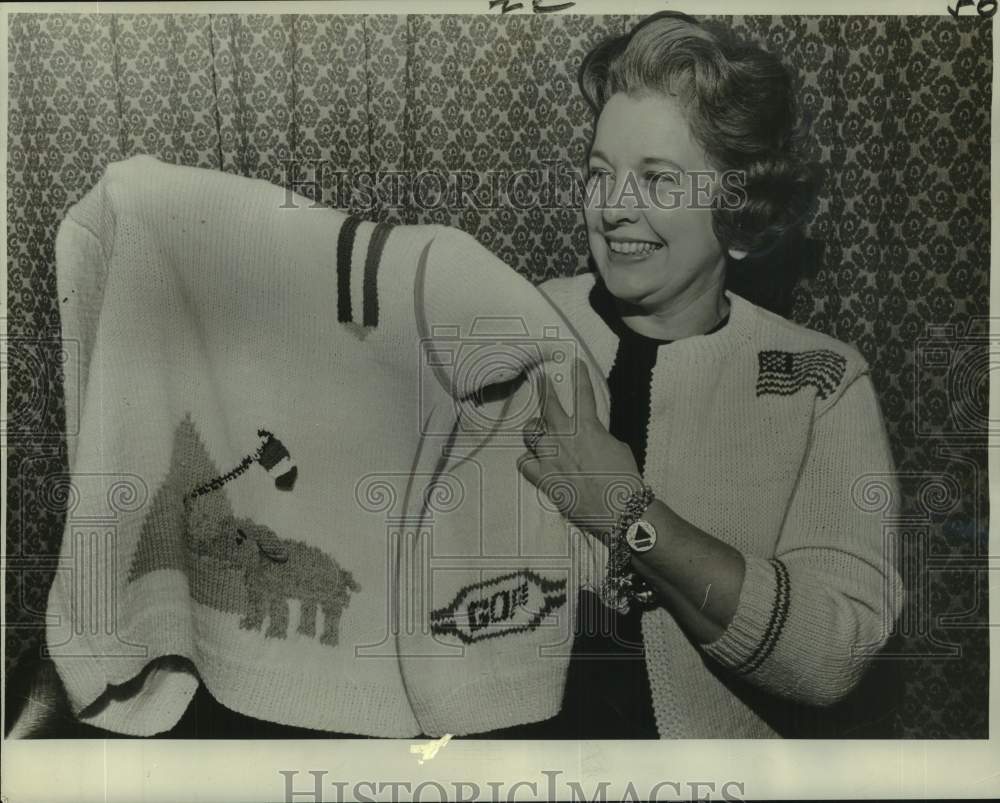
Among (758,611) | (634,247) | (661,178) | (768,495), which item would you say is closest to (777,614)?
(758,611)

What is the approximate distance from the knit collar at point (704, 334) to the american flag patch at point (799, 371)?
0.06 m

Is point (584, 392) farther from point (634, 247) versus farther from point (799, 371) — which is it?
point (799, 371)

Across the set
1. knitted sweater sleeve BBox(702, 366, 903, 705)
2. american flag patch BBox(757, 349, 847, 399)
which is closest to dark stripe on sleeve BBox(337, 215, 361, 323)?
american flag patch BBox(757, 349, 847, 399)

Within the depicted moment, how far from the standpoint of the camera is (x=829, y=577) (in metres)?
2.04

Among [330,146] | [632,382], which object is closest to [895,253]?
[632,382]

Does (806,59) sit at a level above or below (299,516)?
above

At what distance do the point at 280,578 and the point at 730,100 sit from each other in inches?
48.0

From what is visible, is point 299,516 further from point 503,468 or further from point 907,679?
point 907,679

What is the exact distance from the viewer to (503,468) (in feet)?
6.65

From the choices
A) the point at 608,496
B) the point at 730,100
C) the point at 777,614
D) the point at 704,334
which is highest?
the point at 730,100

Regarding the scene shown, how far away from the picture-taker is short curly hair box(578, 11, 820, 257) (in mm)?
2016

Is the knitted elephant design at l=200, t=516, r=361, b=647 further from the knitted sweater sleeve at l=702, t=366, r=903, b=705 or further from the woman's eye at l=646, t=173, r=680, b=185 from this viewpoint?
→ the woman's eye at l=646, t=173, r=680, b=185

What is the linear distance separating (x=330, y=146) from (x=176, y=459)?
2.14 feet

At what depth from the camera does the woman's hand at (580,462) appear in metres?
2.03
